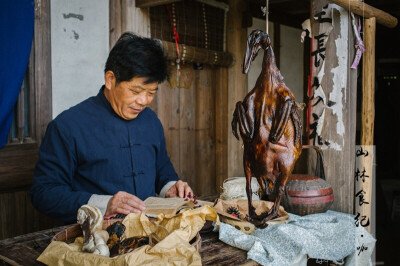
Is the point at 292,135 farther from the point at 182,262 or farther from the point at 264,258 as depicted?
the point at 182,262

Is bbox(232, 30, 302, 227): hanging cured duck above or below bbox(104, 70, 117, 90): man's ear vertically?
below

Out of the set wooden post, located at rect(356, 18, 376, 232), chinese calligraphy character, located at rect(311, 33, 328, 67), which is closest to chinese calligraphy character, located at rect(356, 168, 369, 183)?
wooden post, located at rect(356, 18, 376, 232)

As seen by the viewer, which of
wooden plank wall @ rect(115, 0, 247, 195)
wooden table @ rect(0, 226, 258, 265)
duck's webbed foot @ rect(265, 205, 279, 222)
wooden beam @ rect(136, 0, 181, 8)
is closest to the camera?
wooden table @ rect(0, 226, 258, 265)

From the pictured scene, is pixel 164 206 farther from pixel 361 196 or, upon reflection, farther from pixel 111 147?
pixel 361 196

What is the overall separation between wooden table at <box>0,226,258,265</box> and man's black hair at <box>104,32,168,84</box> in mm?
1045

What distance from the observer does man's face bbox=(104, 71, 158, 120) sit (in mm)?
2611

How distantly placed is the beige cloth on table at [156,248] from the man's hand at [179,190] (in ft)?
2.65

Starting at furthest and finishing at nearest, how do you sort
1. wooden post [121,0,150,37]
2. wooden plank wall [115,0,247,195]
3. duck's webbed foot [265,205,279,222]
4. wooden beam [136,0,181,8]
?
wooden plank wall [115,0,247,195] → wooden post [121,0,150,37] → wooden beam [136,0,181,8] → duck's webbed foot [265,205,279,222]

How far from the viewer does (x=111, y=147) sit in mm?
2838

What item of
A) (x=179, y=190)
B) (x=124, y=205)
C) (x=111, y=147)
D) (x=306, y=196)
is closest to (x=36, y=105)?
(x=111, y=147)

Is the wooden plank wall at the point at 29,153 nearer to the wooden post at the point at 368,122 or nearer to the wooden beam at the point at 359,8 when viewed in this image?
the wooden beam at the point at 359,8

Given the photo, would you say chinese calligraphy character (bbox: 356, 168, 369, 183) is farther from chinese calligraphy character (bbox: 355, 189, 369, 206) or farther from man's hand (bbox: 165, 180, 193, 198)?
man's hand (bbox: 165, 180, 193, 198)

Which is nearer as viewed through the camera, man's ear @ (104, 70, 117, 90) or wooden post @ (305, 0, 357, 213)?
man's ear @ (104, 70, 117, 90)

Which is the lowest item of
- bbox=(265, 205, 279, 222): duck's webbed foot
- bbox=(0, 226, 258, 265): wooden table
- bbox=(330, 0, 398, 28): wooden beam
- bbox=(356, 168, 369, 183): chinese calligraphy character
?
bbox=(0, 226, 258, 265): wooden table
